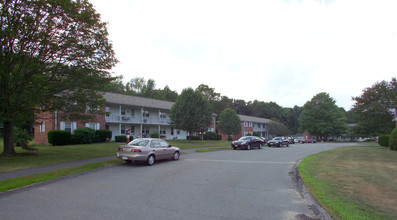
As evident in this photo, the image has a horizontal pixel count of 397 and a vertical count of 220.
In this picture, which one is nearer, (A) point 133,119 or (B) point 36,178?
(B) point 36,178

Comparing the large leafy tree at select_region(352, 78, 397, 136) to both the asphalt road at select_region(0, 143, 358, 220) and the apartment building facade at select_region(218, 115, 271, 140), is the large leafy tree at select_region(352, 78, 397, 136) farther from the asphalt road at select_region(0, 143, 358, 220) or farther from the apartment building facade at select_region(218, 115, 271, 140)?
the apartment building facade at select_region(218, 115, 271, 140)

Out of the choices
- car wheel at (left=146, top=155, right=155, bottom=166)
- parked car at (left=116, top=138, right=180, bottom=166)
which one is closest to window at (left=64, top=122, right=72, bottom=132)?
parked car at (left=116, top=138, right=180, bottom=166)

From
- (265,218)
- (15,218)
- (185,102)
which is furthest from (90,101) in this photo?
(185,102)

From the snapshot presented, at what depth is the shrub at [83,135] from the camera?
26.1m

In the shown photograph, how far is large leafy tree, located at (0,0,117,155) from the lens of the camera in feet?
41.2

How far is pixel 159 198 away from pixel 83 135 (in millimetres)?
22927

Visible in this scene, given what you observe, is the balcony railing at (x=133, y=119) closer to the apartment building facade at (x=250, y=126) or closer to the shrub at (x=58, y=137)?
the shrub at (x=58, y=137)

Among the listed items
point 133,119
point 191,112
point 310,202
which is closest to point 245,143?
point 191,112

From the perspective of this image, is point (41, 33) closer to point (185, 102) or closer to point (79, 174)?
point (79, 174)

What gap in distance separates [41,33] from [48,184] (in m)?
8.78

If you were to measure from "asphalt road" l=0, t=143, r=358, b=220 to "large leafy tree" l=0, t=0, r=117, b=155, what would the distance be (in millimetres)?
6770

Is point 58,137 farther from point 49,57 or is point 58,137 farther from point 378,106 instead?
point 378,106

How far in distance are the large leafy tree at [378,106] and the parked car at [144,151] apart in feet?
94.8

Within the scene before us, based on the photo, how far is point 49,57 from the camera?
14.4 metres
